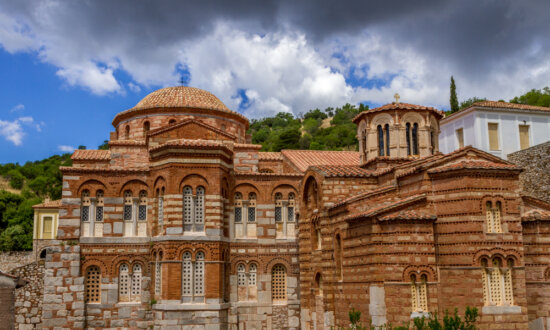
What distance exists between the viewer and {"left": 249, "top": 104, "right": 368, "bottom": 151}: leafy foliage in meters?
74.2

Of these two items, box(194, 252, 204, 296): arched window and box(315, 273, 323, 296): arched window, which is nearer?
box(194, 252, 204, 296): arched window

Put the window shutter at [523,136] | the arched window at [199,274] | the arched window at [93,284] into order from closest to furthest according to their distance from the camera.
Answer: the arched window at [199,274] < the arched window at [93,284] < the window shutter at [523,136]

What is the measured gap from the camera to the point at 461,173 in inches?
666

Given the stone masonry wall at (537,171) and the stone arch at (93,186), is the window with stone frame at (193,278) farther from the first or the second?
the stone masonry wall at (537,171)

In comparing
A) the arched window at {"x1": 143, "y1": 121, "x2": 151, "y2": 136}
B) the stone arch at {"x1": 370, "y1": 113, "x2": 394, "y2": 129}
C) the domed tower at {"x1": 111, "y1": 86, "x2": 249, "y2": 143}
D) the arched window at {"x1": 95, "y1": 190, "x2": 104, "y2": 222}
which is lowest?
the arched window at {"x1": 95, "y1": 190, "x2": 104, "y2": 222}

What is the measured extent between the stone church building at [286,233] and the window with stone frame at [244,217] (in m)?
0.06

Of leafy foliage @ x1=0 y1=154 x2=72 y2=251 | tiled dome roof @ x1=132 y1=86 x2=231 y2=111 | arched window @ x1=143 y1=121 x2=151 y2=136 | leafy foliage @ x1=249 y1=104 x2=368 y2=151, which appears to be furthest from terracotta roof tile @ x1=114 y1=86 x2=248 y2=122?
leafy foliage @ x1=249 y1=104 x2=368 y2=151

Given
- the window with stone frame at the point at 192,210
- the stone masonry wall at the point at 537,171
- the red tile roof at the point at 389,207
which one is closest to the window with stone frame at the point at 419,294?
the red tile roof at the point at 389,207

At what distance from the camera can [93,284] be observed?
2255cm

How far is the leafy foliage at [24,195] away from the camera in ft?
165

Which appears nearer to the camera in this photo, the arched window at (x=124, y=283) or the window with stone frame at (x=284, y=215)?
the arched window at (x=124, y=283)

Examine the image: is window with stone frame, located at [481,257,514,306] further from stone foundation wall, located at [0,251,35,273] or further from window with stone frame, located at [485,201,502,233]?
stone foundation wall, located at [0,251,35,273]

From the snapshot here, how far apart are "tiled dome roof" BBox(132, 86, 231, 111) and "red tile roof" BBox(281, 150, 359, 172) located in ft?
13.7

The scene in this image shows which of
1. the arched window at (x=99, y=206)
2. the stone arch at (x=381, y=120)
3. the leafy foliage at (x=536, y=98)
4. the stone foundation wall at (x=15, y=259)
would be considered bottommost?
the stone foundation wall at (x=15, y=259)
